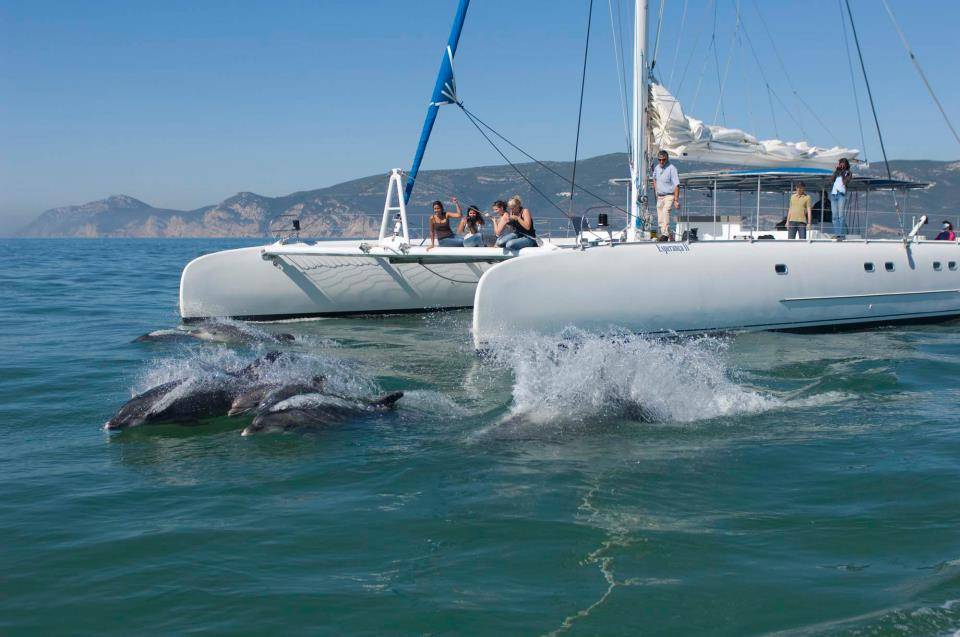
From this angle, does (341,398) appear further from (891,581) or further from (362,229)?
(362,229)

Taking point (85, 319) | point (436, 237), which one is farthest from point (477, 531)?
point (85, 319)

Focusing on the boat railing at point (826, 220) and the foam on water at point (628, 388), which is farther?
the boat railing at point (826, 220)

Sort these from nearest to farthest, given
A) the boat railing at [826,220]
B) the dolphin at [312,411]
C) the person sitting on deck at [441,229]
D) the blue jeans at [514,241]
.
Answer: the dolphin at [312,411] < the blue jeans at [514,241] < the person sitting on deck at [441,229] < the boat railing at [826,220]

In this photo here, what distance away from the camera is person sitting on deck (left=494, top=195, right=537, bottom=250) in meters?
12.7

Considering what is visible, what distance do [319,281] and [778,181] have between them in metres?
8.54

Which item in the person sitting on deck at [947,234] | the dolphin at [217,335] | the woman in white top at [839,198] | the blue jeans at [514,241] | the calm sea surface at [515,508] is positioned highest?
the woman in white top at [839,198]

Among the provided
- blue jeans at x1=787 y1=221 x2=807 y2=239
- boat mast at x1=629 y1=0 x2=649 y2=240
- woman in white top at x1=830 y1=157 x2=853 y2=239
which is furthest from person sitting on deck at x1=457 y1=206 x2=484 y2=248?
woman in white top at x1=830 y1=157 x2=853 y2=239

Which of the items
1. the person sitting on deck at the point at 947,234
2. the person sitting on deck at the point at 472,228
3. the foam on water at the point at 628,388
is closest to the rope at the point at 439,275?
the person sitting on deck at the point at 472,228

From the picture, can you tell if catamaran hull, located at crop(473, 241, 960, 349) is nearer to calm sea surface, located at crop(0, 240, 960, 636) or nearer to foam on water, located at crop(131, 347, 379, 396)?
calm sea surface, located at crop(0, 240, 960, 636)

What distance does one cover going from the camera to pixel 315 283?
49.6 feet

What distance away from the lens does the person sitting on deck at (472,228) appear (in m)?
13.6

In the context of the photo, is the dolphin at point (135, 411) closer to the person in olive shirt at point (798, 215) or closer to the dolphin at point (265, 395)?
the dolphin at point (265, 395)

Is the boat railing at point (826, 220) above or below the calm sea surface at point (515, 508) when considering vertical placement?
above

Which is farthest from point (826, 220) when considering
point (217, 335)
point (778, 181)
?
point (217, 335)
